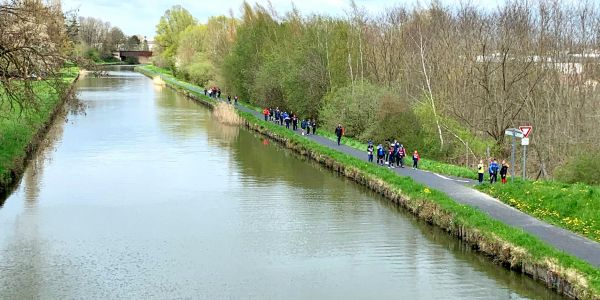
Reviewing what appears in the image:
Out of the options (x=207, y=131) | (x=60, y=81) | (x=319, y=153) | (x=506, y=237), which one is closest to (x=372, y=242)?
(x=506, y=237)

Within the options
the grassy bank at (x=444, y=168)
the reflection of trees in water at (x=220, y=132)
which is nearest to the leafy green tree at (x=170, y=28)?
the reflection of trees in water at (x=220, y=132)

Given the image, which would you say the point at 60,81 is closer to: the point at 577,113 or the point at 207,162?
the point at 207,162

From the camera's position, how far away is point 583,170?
91.4 feet

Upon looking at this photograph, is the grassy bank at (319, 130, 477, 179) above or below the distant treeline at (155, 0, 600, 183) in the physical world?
below

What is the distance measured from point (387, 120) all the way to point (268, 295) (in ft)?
77.0

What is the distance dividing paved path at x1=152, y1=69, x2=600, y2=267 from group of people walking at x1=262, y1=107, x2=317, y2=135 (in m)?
15.4

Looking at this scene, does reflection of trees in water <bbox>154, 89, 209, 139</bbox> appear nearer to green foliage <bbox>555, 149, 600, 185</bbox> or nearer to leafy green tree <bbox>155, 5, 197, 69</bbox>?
green foliage <bbox>555, 149, 600, 185</bbox>

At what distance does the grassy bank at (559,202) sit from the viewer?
2028cm

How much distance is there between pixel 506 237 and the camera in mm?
19031

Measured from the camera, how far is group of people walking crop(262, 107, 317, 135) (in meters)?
46.5

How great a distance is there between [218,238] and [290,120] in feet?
95.6

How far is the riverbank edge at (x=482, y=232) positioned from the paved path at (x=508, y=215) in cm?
59

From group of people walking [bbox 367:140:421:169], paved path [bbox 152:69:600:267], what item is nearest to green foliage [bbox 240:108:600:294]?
paved path [bbox 152:69:600:267]

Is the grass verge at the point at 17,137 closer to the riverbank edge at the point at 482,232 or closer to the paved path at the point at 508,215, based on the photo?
the riverbank edge at the point at 482,232
